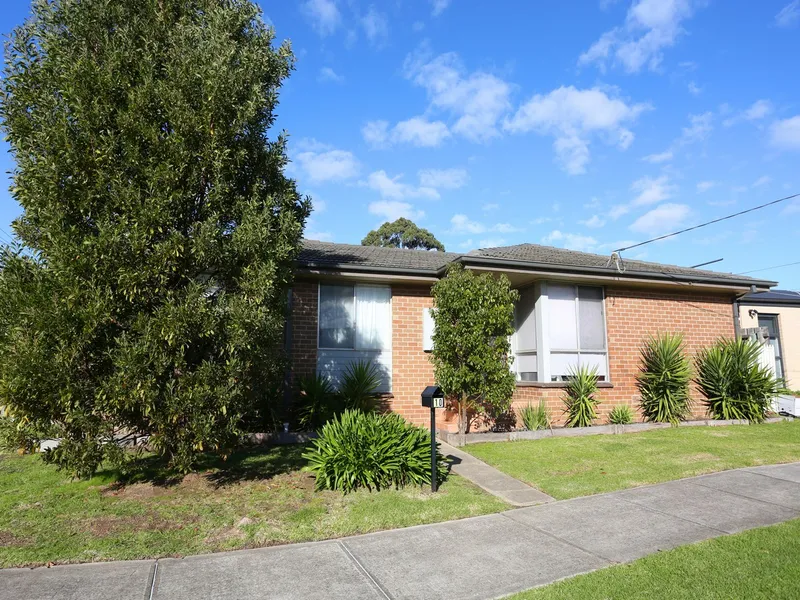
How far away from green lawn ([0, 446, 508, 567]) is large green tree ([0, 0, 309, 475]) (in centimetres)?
57

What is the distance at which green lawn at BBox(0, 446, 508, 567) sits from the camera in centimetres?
461

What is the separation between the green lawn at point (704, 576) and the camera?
11.7 feet

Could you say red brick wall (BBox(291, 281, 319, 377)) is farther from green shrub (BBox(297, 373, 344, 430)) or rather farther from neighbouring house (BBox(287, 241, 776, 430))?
green shrub (BBox(297, 373, 344, 430))

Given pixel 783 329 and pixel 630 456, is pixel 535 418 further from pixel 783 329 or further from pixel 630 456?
pixel 783 329

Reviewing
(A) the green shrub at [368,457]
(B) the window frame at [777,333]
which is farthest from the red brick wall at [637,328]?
(A) the green shrub at [368,457]

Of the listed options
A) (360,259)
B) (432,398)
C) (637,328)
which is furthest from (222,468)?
(637,328)

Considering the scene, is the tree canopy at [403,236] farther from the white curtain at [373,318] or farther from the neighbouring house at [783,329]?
the white curtain at [373,318]

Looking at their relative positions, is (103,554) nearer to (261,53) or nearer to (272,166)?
(272,166)

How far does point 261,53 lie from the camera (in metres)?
6.54

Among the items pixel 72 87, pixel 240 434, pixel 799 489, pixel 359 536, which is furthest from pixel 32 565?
pixel 799 489

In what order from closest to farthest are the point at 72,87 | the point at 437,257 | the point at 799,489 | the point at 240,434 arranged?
the point at 72,87 → the point at 240,434 → the point at 799,489 → the point at 437,257

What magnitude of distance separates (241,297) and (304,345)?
449cm

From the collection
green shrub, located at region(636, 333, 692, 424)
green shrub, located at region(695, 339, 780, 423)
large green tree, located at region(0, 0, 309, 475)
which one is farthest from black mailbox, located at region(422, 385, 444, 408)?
green shrub, located at region(695, 339, 780, 423)

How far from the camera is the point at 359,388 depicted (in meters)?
9.79
